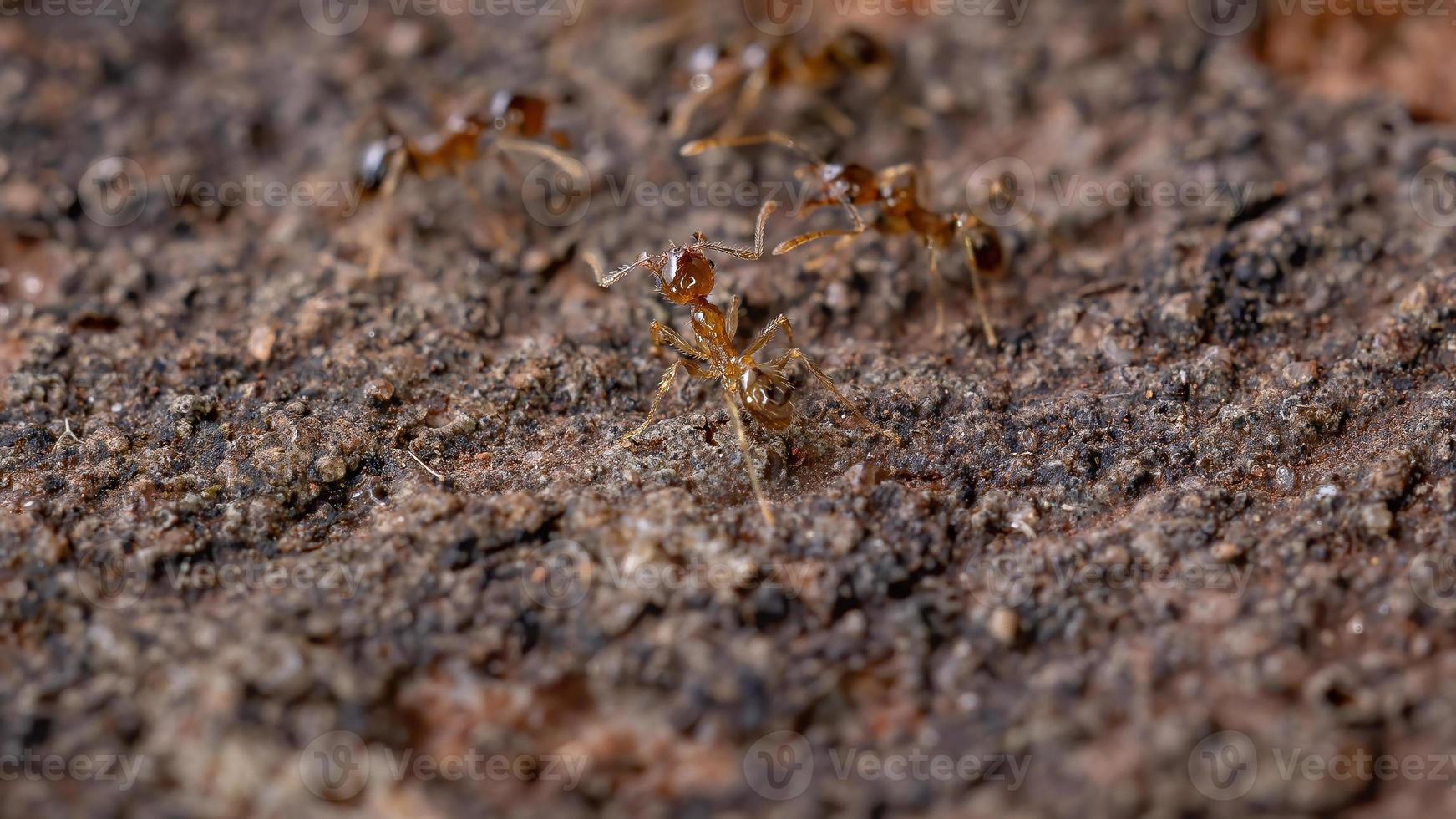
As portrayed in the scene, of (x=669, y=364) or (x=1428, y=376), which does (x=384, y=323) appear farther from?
(x=1428, y=376)

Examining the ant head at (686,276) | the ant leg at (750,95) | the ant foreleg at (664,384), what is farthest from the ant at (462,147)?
the ant foreleg at (664,384)

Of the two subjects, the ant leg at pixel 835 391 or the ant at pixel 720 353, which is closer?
the ant at pixel 720 353

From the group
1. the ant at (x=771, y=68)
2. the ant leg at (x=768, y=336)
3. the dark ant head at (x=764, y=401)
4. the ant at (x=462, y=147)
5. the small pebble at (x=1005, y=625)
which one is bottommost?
the small pebble at (x=1005, y=625)

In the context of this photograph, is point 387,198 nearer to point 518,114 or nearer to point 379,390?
point 518,114

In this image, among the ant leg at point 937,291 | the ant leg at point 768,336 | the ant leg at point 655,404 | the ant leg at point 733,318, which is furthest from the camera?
the ant leg at point 937,291

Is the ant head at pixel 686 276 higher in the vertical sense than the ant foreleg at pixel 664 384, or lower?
higher

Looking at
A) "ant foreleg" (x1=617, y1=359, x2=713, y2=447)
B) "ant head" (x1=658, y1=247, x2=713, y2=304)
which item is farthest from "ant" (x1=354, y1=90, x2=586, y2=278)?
"ant foreleg" (x1=617, y1=359, x2=713, y2=447)

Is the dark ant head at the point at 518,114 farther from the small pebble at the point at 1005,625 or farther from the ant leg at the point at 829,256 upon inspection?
the small pebble at the point at 1005,625

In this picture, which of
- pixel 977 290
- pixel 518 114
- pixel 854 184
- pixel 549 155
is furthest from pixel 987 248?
pixel 518 114
